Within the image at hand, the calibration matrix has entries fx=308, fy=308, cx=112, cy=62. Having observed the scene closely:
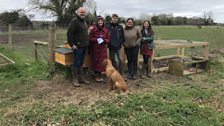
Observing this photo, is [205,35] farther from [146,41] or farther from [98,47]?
[98,47]

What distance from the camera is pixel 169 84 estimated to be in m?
7.60

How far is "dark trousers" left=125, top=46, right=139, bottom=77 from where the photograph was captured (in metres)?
7.70

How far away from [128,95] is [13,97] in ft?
7.66

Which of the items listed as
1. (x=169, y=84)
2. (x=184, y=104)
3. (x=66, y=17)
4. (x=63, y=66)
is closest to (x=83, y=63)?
(x=63, y=66)

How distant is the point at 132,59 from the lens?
7.80m

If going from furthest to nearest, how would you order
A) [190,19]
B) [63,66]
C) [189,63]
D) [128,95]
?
[190,19] → [189,63] → [63,66] → [128,95]

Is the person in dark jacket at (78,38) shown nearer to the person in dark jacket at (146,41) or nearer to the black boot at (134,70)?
the black boot at (134,70)

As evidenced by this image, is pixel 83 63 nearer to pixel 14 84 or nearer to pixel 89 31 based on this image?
pixel 89 31

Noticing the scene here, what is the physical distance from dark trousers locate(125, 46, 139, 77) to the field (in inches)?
12.9

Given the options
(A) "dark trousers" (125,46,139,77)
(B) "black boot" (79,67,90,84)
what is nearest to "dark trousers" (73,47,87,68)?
(B) "black boot" (79,67,90,84)

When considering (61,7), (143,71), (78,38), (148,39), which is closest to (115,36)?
(78,38)

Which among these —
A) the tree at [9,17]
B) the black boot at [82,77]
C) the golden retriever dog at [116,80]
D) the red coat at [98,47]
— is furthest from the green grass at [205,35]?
the tree at [9,17]

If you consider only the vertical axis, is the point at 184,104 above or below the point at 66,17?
below

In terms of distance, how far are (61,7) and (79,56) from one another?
32482mm
